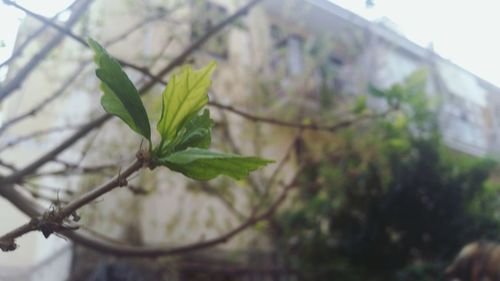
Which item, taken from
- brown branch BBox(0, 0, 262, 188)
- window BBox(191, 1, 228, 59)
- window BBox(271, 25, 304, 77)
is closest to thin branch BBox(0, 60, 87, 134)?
brown branch BBox(0, 0, 262, 188)

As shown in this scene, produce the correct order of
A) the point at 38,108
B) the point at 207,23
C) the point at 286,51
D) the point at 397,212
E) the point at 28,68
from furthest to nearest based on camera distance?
the point at 286,51 < the point at 397,212 < the point at 207,23 < the point at 38,108 < the point at 28,68

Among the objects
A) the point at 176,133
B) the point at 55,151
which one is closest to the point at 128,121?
the point at 176,133

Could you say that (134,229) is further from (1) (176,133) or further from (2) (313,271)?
(1) (176,133)

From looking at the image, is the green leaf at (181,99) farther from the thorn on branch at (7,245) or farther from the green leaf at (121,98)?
the thorn on branch at (7,245)

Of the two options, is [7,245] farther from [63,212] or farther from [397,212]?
[397,212]

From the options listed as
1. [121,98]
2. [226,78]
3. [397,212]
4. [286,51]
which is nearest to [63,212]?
[121,98]

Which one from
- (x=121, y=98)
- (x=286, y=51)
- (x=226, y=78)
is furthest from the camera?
(x=286, y=51)

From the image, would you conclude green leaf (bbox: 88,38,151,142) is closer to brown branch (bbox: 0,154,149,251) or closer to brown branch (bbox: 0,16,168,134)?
brown branch (bbox: 0,154,149,251)
